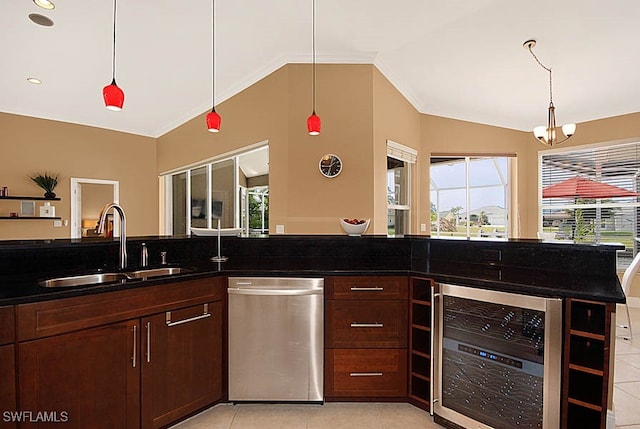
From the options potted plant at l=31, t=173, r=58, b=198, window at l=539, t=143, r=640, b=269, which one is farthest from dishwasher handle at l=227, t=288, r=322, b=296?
potted plant at l=31, t=173, r=58, b=198

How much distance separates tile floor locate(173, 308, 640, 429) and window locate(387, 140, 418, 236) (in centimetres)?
263

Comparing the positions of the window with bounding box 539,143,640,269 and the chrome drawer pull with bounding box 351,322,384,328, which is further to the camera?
the window with bounding box 539,143,640,269

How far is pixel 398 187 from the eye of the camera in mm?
4934

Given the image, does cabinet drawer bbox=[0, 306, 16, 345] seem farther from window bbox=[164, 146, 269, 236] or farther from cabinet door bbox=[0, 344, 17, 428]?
window bbox=[164, 146, 269, 236]

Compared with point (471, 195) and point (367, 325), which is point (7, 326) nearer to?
point (367, 325)

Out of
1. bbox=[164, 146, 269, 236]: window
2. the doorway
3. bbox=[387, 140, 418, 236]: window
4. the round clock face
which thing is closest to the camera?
the round clock face

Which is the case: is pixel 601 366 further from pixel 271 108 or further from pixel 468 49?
pixel 271 108

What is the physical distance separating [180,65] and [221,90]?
2.53 feet

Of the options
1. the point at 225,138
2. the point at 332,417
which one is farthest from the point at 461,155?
the point at 332,417

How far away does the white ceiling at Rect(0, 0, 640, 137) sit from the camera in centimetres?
312

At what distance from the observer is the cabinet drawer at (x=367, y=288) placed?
2.24 metres

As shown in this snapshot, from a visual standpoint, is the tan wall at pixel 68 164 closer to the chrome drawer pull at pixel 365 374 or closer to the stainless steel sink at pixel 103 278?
the stainless steel sink at pixel 103 278

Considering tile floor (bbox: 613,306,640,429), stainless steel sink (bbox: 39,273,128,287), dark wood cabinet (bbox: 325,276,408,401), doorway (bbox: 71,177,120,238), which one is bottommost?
tile floor (bbox: 613,306,640,429)

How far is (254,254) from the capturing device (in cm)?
286
